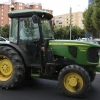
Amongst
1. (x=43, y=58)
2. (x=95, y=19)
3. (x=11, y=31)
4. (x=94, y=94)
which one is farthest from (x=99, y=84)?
(x=95, y=19)

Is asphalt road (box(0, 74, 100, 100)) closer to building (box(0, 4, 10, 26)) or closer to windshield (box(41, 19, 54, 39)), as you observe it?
windshield (box(41, 19, 54, 39))

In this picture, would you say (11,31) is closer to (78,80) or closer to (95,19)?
(78,80)

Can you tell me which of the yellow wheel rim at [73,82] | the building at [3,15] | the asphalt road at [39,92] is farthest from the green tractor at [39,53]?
the building at [3,15]

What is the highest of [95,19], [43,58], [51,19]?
[95,19]

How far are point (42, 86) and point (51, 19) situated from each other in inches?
88.2

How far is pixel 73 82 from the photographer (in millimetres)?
5543

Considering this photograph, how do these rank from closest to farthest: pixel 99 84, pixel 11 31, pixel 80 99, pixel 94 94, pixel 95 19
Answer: pixel 80 99, pixel 94 94, pixel 11 31, pixel 99 84, pixel 95 19

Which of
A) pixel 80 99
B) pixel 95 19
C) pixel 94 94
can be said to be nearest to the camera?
pixel 80 99

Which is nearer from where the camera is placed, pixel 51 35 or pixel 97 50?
pixel 97 50

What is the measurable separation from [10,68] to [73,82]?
206cm

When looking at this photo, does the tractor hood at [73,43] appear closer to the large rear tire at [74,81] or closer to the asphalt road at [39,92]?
the large rear tire at [74,81]

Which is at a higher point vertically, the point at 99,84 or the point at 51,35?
the point at 51,35

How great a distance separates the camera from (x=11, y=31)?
250 inches

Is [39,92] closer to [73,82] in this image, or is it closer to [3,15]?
[73,82]
